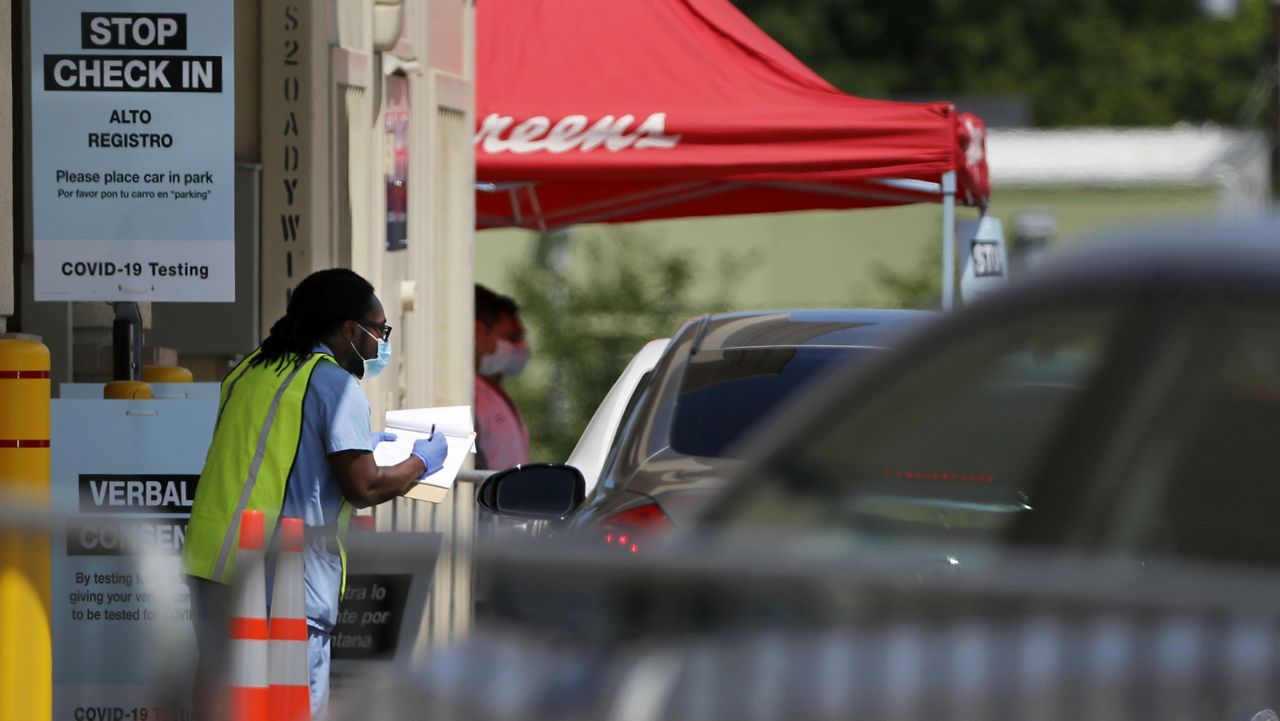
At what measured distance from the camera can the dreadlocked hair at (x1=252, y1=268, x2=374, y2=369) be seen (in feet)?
19.7

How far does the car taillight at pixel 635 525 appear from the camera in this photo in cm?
546

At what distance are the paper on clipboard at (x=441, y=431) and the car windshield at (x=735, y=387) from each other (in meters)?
0.96

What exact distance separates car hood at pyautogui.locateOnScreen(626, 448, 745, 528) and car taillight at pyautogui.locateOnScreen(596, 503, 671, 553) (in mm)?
30

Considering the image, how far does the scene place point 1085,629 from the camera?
5.44 feet

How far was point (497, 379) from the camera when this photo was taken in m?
11.1

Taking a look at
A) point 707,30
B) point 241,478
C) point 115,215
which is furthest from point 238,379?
point 707,30

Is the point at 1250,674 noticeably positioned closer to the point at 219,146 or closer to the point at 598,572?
the point at 598,572

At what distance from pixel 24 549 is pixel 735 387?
14.8 ft

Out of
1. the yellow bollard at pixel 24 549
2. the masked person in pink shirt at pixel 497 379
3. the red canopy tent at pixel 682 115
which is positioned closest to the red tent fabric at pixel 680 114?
the red canopy tent at pixel 682 115

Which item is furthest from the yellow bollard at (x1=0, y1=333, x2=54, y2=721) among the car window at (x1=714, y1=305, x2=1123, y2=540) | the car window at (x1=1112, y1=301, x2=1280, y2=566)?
the car window at (x1=1112, y1=301, x2=1280, y2=566)

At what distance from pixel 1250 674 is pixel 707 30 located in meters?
9.47

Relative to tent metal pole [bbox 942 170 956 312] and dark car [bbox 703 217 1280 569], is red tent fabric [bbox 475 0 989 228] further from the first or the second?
dark car [bbox 703 217 1280 569]

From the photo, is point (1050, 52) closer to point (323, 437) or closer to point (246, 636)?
point (323, 437)

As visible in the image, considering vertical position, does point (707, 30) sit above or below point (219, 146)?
above
